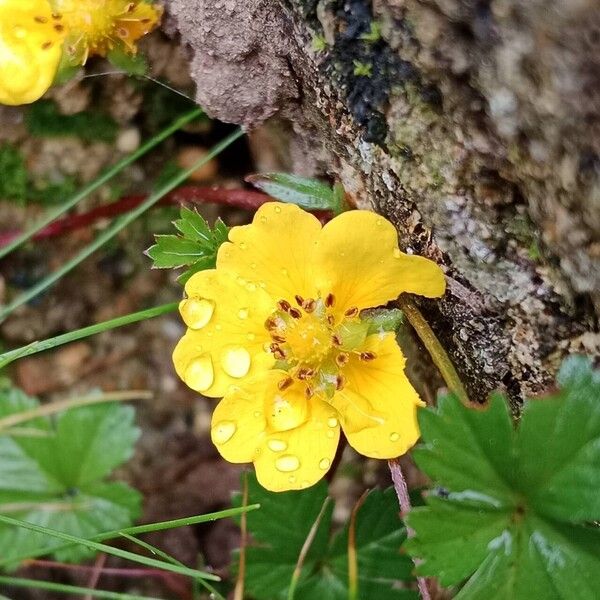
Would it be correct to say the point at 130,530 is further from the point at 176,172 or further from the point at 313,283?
the point at 176,172

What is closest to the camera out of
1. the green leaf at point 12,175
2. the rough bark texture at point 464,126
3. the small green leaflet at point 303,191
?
the rough bark texture at point 464,126

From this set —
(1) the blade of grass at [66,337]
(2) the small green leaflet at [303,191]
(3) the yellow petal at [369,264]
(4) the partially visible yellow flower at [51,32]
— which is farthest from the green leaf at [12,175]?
(3) the yellow petal at [369,264]

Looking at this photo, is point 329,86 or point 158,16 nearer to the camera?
point 329,86

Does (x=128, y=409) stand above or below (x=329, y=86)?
below

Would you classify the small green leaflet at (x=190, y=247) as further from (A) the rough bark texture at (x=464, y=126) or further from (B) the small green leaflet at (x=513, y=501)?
(B) the small green leaflet at (x=513, y=501)

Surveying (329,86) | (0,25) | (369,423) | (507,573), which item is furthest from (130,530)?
(0,25)

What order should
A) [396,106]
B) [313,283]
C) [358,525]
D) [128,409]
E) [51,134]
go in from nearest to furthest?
[396,106], [313,283], [358,525], [51,134], [128,409]
